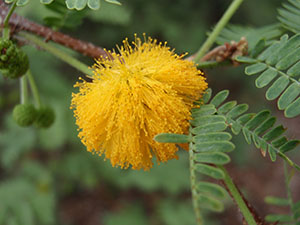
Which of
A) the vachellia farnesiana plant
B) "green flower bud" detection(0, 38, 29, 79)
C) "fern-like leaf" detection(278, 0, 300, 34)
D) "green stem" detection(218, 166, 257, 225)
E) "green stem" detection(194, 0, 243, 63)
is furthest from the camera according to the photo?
"fern-like leaf" detection(278, 0, 300, 34)

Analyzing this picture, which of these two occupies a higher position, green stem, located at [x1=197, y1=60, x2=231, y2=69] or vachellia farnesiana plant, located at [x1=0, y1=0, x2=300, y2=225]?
green stem, located at [x1=197, y1=60, x2=231, y2=69]

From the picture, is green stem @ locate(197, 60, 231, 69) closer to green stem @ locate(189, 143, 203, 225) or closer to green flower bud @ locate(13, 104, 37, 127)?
green stem @ locate(189, 143, 203, 225)

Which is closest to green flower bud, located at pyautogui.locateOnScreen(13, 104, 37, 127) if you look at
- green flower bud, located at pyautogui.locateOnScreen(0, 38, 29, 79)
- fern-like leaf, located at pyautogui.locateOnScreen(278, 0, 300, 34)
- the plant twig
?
green flower bud, located at pyautogui.locateOnScreen(0, 38, 29, 79)

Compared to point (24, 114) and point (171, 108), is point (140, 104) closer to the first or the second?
point (171, 108)

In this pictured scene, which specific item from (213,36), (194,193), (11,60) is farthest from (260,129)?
(11,60)

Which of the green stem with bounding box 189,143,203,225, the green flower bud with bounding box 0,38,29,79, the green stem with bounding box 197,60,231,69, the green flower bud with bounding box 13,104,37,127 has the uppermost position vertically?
the green stem with bounding box 197,60,231,69

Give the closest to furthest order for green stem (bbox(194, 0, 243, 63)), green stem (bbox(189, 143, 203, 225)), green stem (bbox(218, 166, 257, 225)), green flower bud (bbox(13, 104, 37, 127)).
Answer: green stem (bbox(189, 143, 203, 225)) → green stem (bbox(218, 166, 257, 225)) → green stem (bbox(194, 0, 243, 63)) → green flower bud (bbox(13, 104, 37, 127))

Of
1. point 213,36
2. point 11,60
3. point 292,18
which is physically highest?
point 292,18
